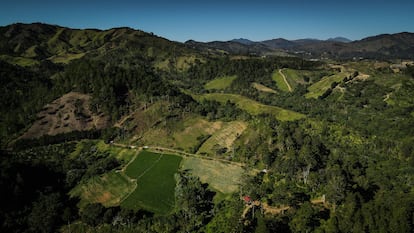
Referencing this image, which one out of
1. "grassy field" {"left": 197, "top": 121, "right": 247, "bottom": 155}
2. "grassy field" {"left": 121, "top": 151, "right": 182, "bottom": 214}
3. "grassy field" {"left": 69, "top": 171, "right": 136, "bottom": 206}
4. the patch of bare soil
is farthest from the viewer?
the patch of bare soil

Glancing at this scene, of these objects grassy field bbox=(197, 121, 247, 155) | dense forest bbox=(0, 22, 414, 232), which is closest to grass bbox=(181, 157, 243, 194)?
dense forest bbox=(0, 22, 414, 232)

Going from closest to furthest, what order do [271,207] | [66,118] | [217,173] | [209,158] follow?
[271,207] < [217,173] < [209,158] < [66,118]

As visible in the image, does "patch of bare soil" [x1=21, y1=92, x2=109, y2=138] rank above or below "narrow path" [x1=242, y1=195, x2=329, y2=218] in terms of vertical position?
above

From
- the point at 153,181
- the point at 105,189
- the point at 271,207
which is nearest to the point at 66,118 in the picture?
the point at 105,189

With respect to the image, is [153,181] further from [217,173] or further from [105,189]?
[217,173]

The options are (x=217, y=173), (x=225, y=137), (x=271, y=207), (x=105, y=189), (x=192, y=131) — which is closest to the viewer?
(x=271, y=207)

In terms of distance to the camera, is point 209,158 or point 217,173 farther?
point 209,158

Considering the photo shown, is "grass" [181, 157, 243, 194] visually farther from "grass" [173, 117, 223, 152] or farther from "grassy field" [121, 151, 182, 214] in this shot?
"grass" [173, 117, 223, 152]

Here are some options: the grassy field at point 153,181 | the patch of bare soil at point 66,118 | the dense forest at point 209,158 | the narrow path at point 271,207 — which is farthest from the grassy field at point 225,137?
the patch of bare soil at point 66,118
